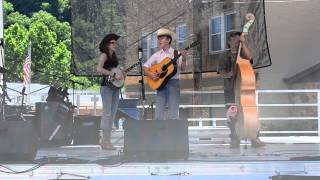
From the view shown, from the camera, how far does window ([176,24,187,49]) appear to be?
18.0 ft

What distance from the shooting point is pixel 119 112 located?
4.91 m

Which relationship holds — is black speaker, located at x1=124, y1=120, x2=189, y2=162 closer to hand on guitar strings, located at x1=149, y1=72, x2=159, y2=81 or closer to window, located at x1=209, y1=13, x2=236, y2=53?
hand on guitar strings, located at x1=149, y1=72, x2=159, y2=81

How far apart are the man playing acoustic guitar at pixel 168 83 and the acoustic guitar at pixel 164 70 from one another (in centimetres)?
2

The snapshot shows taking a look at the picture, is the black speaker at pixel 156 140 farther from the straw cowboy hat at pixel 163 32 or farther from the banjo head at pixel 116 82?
the straw cowboy hat at pixel 163 32

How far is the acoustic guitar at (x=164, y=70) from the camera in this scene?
5.02m

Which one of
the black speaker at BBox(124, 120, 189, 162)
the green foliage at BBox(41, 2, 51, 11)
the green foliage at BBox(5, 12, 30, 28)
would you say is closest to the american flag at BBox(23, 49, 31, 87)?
the green foliage at BBox(5, 12, 30, 28)

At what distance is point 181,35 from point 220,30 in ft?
1.23

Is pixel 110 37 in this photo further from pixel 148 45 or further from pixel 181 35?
pixel 181 35

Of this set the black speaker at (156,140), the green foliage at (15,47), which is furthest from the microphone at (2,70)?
the black speaker at (156,140)

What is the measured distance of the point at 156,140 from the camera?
3896 mm


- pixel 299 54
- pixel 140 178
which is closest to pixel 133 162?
pixel 140 178

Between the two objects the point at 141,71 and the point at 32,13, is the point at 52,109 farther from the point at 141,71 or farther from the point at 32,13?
the point at 141,71

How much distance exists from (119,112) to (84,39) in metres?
0.79

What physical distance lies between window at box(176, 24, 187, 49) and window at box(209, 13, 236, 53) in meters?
0.25
